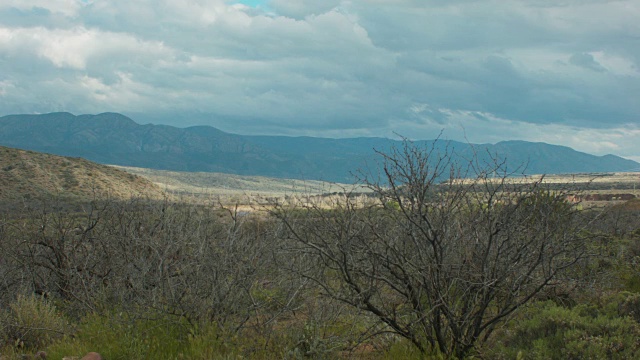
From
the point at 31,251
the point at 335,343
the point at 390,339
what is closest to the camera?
the point at 335,343

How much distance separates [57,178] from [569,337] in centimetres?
6611

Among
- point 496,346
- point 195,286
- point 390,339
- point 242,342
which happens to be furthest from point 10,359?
point 496,346

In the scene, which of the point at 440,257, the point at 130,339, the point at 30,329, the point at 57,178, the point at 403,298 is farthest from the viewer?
the point at 57,178

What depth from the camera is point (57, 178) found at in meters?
65.7

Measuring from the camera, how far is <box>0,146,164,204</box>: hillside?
193ft

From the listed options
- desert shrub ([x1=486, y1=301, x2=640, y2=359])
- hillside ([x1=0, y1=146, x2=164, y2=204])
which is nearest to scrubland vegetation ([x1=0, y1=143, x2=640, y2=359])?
desert shrub ([x1=486, y1=301, x2=640, y2=359])

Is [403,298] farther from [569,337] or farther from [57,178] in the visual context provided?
[57,178]

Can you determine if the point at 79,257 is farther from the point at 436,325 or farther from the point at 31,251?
the point at 436,325

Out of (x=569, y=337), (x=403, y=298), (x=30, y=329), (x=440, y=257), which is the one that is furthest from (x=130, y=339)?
(x=569, y=337)

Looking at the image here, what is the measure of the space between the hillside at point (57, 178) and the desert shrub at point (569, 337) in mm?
53392

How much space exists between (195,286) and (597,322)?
17.2 feet

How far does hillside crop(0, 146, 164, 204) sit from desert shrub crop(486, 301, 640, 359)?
5339cm

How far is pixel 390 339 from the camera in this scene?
845 centimetres

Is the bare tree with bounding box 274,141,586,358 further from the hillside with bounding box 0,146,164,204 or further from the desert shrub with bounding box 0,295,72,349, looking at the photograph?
the hillside with bounding box 0,146,164,204
